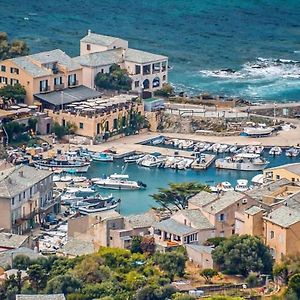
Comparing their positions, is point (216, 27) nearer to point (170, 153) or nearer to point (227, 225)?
point (170, 153)

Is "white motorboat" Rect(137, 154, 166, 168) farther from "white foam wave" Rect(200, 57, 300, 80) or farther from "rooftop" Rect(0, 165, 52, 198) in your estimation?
"white foam wave" Rect(200, 57, 300, 80)

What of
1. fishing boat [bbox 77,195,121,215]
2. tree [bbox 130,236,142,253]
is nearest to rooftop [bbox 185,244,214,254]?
tree [bbox 130,236,142,253]

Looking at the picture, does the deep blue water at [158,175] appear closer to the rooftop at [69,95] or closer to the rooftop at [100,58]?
the rooftop at [69,95]

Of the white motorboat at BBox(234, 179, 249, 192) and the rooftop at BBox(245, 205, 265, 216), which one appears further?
the white motorboat at BBox(234, 179, 249, 192)

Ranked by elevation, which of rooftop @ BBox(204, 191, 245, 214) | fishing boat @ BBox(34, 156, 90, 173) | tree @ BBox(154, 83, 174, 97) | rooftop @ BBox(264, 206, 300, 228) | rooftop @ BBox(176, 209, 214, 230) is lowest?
tree @ BBox(154, 83, 174, 97)

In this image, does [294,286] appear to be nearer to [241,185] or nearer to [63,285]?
[63,285]

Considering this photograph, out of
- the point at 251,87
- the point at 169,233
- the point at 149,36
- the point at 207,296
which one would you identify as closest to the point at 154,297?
the point at 207,296

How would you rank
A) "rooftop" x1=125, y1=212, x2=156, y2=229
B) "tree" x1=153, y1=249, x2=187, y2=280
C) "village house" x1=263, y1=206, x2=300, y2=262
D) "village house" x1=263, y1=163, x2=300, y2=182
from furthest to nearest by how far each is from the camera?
1. "village house" x1=263, y1=163, x2=300, y2=182
2. "rooftop" x1=125, y1=212, x2=156, y2=229
3. "village house" x1=263, y1=206, x2=300, y2=262
4. "tree" x1=153, y1=249, x2=187, y2=280
